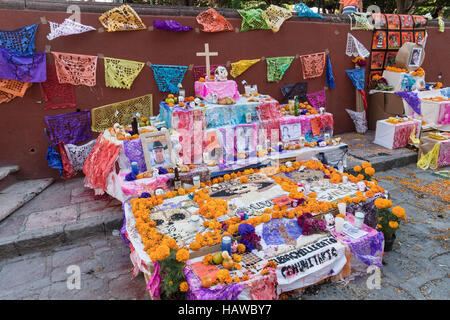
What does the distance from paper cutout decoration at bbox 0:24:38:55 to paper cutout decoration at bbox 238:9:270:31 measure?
4.68m

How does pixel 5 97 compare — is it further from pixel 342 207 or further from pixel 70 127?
pixel 342 207

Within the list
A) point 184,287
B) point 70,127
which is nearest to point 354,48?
point 70,127

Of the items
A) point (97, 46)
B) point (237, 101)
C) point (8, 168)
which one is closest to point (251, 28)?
point (237, 101)

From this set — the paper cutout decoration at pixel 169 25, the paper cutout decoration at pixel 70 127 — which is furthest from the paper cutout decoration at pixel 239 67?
the paper cutout decoration at pixel 70 127

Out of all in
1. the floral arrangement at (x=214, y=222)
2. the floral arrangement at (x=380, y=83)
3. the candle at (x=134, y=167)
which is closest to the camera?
the floral arrangement at (x=214, y=222)

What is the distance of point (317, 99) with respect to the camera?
9.87m

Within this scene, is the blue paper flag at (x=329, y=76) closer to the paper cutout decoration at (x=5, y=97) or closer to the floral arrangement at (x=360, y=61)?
the floral arrangement at (x=360, y=61)

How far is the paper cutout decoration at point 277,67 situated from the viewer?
8.84 metres

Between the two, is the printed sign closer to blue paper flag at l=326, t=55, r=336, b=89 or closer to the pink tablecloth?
the pink tablecloth

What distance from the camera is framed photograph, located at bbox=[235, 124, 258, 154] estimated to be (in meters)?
6.96

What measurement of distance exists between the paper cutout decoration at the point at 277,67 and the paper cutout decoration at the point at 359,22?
253 cm

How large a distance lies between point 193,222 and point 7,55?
493 centimetres

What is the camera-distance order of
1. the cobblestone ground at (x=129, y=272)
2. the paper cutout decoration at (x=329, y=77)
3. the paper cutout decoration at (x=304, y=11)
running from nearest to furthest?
the cobblestone ground at (x=129, y=272), the paper cutout decoration at (x=304, y=11), the paper cutout decoration at (x=329, y=77)

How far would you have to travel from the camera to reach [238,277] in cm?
359
